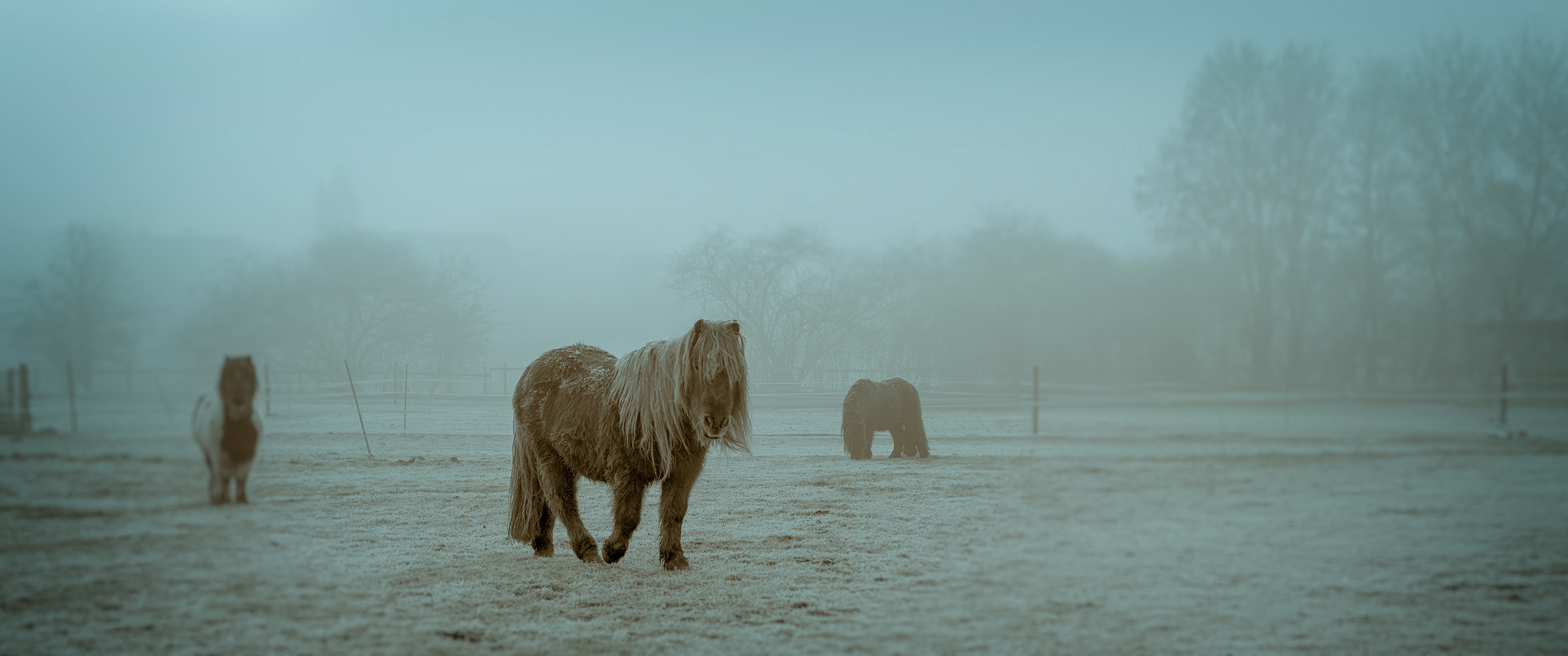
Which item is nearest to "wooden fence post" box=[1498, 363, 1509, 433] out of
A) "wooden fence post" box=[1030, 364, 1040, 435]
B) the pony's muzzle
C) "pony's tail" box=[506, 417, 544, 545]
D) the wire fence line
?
the wire fence line

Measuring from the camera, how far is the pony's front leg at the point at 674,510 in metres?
2.76

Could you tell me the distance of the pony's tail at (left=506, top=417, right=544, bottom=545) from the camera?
119 inches

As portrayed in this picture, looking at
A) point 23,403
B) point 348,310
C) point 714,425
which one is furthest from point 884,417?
point 23,403

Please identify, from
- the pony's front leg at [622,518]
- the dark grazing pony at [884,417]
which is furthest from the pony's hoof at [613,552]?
the dark grazing pony at [884,417]

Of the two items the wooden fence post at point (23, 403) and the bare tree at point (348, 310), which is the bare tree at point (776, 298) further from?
the wooden fence post at point (23, 403)

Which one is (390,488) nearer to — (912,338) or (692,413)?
(692,413)

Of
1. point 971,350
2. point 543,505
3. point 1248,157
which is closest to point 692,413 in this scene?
point 543,505

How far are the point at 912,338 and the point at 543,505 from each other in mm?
3663

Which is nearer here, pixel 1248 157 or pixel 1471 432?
pixel 1471 432

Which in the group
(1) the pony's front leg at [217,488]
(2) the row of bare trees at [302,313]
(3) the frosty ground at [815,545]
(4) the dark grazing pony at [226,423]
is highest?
(2) the row of bare trees at [302,313]

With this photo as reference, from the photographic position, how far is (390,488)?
4016 millimetres

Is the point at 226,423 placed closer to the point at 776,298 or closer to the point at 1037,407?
the point at 776,298

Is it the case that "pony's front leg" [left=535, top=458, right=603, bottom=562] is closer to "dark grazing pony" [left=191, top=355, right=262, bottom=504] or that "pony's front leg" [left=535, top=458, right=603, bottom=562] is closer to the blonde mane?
the blonde mane

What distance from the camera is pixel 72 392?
2660mm
